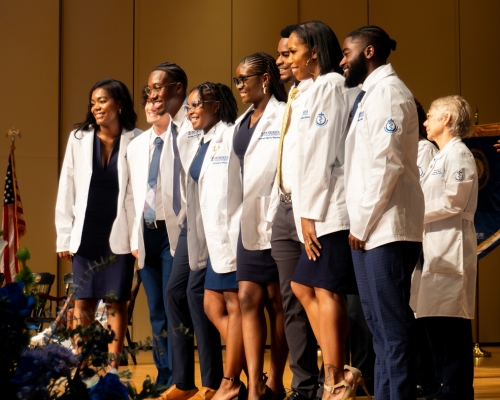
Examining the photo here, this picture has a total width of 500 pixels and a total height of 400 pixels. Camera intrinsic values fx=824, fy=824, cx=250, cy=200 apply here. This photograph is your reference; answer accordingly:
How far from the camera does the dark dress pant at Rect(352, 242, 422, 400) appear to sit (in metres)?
2.79

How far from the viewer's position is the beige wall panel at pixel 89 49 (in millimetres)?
7480

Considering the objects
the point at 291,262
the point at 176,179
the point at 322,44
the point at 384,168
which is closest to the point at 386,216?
the point at 384,168

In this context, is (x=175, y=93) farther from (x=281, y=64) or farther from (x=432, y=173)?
(x=432, y=173)

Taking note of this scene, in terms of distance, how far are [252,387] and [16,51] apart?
16.3 ft

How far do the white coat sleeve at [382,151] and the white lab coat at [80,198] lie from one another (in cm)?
187

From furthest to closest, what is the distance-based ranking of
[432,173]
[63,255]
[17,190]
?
[17,190] < [63,255] < [432,173]

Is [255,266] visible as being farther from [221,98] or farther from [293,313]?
[221,98]

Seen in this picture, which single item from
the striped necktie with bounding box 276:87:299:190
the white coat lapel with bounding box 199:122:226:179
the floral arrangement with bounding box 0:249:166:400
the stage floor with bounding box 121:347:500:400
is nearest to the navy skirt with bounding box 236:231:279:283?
the striped necktie with bounding box 276:87:299:190

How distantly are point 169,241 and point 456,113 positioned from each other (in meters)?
1.60

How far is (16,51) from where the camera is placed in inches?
293

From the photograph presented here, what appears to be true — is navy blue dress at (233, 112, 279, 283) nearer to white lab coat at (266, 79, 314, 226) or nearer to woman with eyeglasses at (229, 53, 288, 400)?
woman with eyeglasses at (229, 53, 288, 400)

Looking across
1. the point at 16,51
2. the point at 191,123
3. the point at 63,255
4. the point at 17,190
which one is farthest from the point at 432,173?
the point at 16,51

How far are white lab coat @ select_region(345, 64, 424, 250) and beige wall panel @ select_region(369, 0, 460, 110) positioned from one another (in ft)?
16.3

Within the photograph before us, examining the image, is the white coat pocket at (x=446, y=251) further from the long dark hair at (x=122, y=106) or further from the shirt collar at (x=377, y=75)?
the long dark hair at (x=122, y=106)
